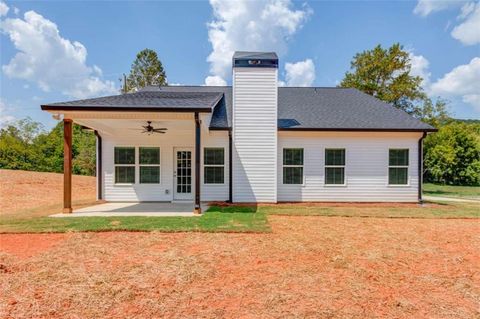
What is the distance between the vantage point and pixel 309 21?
13539 mm

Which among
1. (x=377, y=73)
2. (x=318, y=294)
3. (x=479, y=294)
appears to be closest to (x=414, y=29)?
(x=377, y=73)

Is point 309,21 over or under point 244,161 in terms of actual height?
over

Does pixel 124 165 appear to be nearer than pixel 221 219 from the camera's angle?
No

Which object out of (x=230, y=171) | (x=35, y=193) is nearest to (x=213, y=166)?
(x=230, y=171)

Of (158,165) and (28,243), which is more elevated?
(158,165)

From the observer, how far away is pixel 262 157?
33.7 ft

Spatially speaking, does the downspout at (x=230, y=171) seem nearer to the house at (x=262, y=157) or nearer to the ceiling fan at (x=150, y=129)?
the house at (x=262, y=157)

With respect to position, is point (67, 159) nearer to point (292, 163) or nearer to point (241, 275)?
point (241, 275)

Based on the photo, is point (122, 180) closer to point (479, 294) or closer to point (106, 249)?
point (106, 249)

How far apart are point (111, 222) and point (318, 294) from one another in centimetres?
556

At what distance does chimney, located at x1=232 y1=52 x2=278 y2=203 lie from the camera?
33.6 ft

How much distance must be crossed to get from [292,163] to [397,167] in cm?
431

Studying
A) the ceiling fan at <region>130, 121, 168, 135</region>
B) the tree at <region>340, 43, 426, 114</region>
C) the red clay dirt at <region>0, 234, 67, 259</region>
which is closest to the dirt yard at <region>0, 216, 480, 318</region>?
the red clay dirt at <region>0, 234, 67, 259</region>

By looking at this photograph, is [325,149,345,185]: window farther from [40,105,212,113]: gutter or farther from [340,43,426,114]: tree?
[340,43,426,114]: tree
